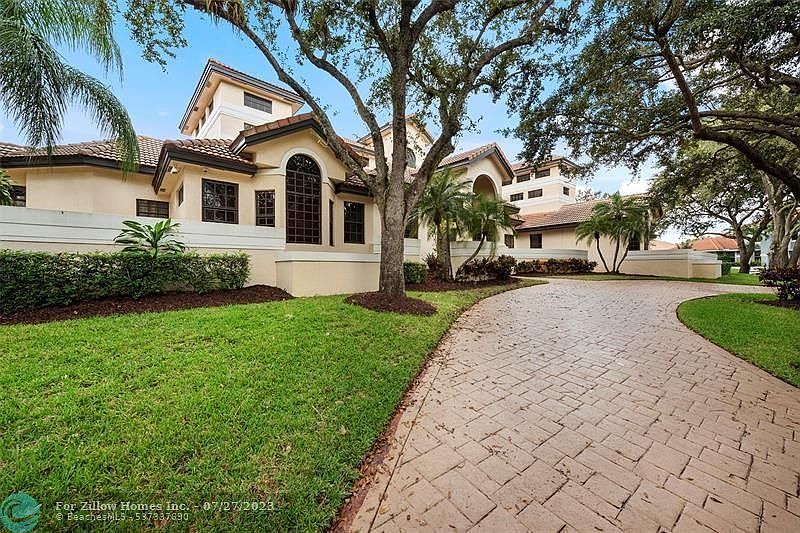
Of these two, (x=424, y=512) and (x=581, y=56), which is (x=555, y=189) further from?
(x=424, y=512)

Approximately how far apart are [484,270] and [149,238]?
484 inches

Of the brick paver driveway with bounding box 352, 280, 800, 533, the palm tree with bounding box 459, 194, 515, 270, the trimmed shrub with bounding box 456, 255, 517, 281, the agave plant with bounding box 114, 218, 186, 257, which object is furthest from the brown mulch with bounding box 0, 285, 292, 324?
the palm tree with bounding box 459, 194, 515, 270

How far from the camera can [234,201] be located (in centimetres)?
1160

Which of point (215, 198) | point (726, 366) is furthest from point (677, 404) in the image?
point (215, 198)

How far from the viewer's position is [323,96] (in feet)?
30.7

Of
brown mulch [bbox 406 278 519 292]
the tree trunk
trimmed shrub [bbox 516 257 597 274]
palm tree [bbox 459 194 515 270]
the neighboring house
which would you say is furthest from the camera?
the neighboring house

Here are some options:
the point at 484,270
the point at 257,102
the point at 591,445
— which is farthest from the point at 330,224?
the point at 257,102

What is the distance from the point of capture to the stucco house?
783cm

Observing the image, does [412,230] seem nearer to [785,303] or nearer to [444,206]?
[444,206]

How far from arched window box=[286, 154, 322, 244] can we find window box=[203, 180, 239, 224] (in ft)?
5.98

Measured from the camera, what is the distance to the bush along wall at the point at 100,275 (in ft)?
19.6

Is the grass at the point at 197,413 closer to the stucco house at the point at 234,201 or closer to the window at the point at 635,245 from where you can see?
the stucco house at the point at 234,201

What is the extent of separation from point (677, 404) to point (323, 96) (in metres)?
10.3

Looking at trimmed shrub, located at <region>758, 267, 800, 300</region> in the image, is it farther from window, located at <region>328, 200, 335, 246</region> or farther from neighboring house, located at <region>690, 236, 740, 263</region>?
neighboring house, located at <region>690, 236, 740, 263</region>
